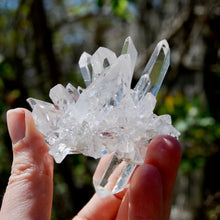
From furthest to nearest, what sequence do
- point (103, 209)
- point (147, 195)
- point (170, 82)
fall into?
point (170, 82), point (103, 209), point (147, 195)

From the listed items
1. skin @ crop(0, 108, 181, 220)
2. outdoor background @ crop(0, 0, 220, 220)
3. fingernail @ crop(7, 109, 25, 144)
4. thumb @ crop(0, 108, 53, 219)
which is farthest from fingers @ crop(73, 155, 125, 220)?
outdoor background @ crop(0, 0, 220, 220)

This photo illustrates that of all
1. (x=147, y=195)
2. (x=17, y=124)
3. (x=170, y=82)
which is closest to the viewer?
(x=147, y=195)

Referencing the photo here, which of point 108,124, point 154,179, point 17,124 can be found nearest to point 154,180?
point 154,179

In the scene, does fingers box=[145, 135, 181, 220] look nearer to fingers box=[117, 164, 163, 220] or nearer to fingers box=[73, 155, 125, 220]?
fingers box=[117, 164, 163, 220]

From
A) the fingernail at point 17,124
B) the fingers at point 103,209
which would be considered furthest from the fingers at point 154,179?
the fingernail at point 17,124

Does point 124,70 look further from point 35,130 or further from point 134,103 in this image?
point 35,130

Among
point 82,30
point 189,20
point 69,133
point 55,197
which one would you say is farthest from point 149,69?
point 82,30

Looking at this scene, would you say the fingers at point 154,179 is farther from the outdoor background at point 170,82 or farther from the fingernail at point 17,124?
the outdoor background at point 170,82

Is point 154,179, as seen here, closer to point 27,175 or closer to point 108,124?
point 108,124
